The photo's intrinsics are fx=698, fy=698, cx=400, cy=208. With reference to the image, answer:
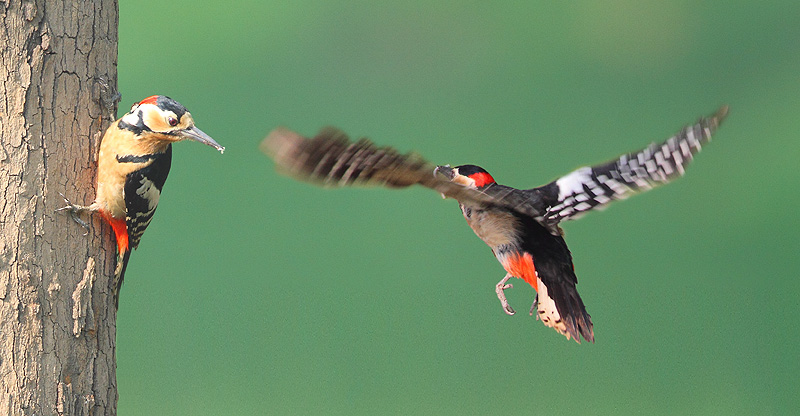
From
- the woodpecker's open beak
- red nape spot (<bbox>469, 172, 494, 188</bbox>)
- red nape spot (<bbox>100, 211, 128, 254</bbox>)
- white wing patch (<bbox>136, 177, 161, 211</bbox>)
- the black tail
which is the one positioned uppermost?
the woodpecker's open beak

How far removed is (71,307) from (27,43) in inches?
16.8

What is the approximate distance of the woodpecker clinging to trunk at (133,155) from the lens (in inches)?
45.1

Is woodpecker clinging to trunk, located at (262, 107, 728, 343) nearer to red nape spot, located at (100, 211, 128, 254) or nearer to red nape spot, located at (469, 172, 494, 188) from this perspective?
red nape spot, located at (469, 172, 494, 188)

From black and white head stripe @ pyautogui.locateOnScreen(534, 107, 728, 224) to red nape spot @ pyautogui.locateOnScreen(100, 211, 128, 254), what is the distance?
77 centimetres

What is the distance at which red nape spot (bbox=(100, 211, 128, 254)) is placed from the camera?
1.18 m

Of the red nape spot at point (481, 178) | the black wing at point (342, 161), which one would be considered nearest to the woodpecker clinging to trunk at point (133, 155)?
the black wing at point (342, 161)

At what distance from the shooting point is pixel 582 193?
56.2 inches

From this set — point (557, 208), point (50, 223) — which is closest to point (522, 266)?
point (557, 208)

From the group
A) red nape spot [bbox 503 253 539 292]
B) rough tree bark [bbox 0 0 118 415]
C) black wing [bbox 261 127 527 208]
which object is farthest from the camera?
red nape spot [bbox 503 253 539 292]

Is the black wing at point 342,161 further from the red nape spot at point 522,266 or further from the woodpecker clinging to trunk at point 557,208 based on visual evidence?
the red nape spot at point 522,266

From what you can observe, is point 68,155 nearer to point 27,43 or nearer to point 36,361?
point 27,43

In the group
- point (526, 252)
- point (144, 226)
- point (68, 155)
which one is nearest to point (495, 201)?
point (526, 252)

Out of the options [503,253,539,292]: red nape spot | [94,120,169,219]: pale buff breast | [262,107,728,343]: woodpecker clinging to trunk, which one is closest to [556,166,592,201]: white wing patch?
[262,107,728,343]: woodpecker clinging to trunk

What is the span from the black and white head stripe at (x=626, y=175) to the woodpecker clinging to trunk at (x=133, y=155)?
69 cm
